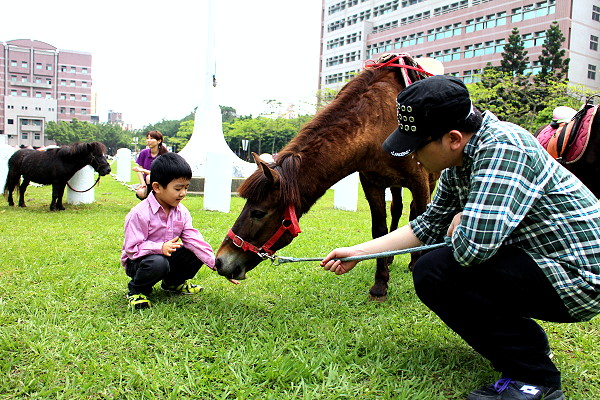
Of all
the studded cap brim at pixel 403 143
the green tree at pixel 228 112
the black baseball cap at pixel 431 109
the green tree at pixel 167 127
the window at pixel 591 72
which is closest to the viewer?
the black baseball cap at pixel 431 109

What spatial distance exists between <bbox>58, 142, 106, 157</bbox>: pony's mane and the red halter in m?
7.24

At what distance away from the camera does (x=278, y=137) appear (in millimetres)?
48000

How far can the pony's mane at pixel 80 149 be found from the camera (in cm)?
897

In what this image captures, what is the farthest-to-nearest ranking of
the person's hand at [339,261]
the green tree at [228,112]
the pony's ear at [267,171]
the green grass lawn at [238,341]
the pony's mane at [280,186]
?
1. the green tree at [228,112]
2. the pony's mane at [280,186]
3. the pony's ear at [267,171]
4. the person's hand at [339,261]
5. the green grass lawn at [238,341]

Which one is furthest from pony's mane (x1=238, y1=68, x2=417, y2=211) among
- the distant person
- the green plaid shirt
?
the distant person

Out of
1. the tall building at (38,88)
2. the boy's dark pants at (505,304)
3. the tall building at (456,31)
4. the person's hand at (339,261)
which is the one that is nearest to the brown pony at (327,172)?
the person's hand at (339,261)

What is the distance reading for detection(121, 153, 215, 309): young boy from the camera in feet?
10.2

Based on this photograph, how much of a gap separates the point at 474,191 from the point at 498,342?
2.45ft

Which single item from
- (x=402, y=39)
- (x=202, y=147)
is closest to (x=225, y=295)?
(x=202, y=147)

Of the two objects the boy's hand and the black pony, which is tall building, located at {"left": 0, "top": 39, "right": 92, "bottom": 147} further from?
the boy's hand

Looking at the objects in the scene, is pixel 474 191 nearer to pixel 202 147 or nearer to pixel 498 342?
pixel 498 342

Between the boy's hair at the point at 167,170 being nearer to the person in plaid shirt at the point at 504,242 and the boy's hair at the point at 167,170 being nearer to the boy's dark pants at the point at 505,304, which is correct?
the person in plaid shirt at the point at 504,242

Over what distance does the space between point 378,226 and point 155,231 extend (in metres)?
1.98

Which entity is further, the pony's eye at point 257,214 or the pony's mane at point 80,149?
the pony's mane at point 80,149
